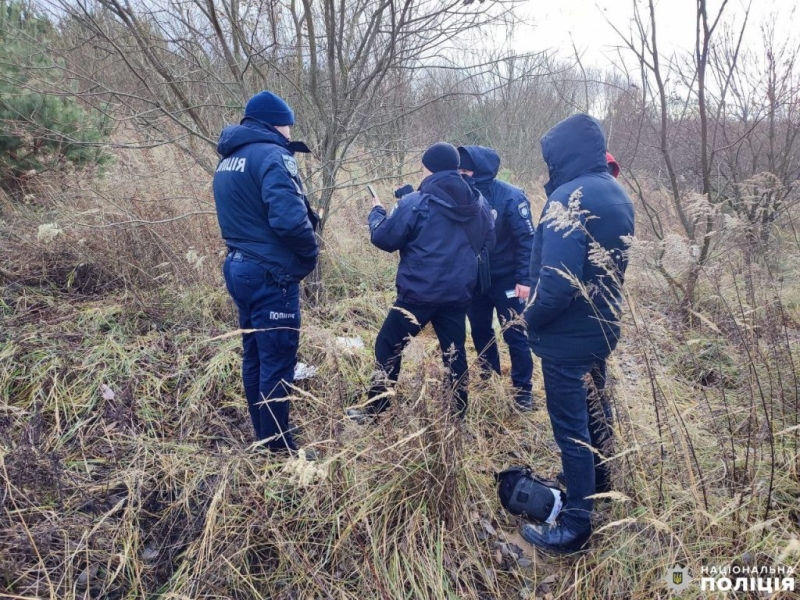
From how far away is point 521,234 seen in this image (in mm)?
3420

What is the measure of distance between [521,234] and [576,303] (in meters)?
1.39

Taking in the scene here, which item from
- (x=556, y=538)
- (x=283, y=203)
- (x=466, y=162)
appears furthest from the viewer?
(x=466, y=162)

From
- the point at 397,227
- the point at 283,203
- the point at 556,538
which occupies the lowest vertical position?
the point at 556,538

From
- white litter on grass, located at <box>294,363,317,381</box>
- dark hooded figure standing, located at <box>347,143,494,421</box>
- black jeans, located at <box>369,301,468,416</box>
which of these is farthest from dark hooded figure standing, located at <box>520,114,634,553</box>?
white litter on grass, located at <box>294,363,317,381</box>

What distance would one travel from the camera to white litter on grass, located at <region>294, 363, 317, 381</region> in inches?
136

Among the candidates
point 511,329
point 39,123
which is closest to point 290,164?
point 511,329

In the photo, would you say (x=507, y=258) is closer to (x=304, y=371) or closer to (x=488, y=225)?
(x=488, y=225)

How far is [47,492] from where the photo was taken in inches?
96.3

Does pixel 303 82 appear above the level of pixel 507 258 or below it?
above

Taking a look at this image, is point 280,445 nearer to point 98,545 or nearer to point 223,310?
point 98,545

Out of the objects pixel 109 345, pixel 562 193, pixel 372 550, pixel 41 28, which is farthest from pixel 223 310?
pixel 41 28
